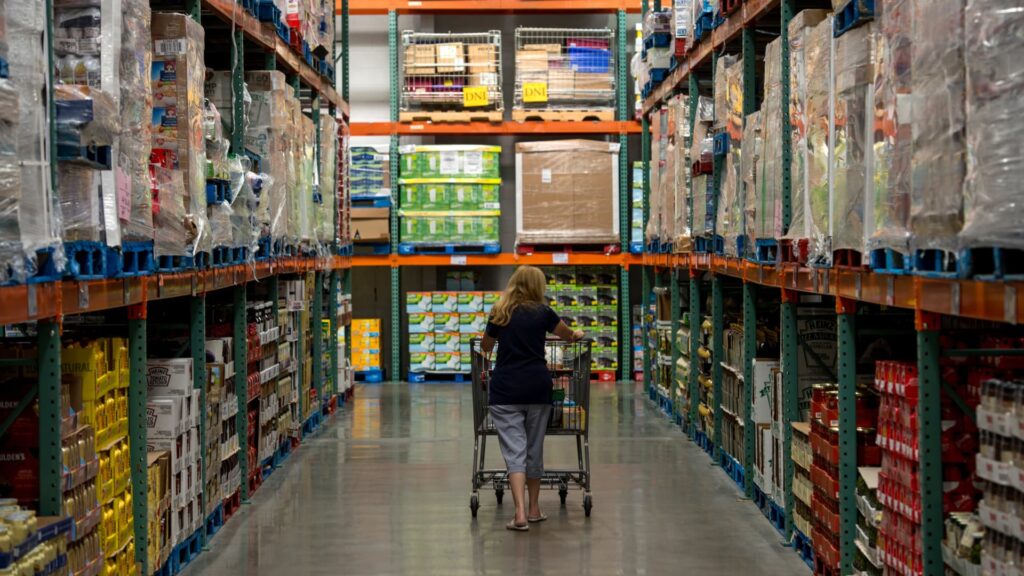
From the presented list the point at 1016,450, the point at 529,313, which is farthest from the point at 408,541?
the point at 1016,450

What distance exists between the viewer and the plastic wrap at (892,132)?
171 inches

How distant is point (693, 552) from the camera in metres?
6.80

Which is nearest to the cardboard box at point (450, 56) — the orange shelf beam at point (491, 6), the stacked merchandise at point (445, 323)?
the orange shelf beam at point (491, 6)

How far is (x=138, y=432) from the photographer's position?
5695 millimetres

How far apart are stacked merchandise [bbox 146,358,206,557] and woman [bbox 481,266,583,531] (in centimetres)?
181

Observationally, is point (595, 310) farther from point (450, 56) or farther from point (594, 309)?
point (450, 56)

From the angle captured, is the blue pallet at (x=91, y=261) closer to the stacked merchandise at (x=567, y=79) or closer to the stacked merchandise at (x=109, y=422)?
the stacked merchandise at (x=109, y=422)

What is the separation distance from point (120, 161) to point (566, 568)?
3205 mm

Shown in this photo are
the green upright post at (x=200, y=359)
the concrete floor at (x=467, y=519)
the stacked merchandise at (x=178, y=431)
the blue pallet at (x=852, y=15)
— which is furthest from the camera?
the green upright post at (x=200, y=359)

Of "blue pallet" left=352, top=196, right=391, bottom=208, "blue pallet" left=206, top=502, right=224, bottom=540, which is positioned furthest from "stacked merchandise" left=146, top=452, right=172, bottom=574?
"blue pallet" left=352, top=196, right=391, bottom=208

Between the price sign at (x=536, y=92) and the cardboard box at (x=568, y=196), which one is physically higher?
the price sign at (x=536, y=92)

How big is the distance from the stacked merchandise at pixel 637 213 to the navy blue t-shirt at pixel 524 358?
318 inches

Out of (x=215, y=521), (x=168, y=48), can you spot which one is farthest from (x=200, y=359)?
(x=168, y=48)

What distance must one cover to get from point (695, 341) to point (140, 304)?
5.79 metres
